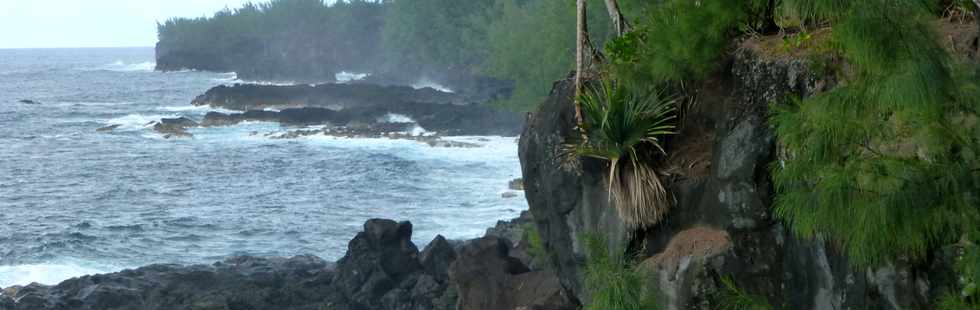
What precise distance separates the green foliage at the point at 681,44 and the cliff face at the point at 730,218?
26 cm

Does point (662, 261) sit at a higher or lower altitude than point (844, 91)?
lower

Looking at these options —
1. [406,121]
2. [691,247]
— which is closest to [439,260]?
[691,247]

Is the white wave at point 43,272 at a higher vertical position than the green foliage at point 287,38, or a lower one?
lower

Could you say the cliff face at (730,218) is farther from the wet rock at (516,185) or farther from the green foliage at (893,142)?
the wet rock at (516,185)

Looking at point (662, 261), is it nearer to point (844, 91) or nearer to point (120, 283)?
point (844, 91)

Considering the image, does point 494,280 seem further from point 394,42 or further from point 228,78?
point 228,78

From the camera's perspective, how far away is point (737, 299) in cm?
911

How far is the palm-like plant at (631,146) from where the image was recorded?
1068 cm

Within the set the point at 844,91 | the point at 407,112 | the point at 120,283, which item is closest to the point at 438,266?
the point at 120,283

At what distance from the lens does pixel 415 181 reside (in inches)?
1433

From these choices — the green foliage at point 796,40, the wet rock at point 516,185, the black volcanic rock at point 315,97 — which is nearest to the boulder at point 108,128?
the black volcanic rock at point 315,97

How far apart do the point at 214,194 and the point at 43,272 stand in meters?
11.3

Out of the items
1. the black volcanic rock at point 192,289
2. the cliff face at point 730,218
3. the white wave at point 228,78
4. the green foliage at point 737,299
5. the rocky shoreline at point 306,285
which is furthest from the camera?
the white wave at point 228,78

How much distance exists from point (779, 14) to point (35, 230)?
25.1 meters
